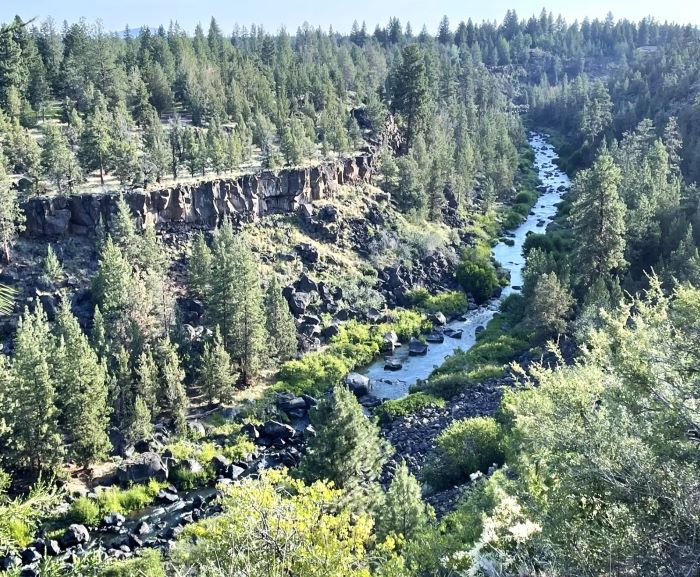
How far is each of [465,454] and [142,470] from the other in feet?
80.5

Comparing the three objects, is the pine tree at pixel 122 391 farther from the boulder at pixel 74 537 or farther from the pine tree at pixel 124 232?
the pine tree at pixel 124 232

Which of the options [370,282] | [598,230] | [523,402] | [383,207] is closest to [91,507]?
[523,402]

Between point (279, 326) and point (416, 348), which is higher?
point (279, 326)

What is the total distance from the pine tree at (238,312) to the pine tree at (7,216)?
70.0ft

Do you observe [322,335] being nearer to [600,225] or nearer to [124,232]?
[124,232]

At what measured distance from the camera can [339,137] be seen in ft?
308

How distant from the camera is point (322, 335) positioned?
6900cm

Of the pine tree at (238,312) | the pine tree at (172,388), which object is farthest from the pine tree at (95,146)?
the pine tree at (172,388)

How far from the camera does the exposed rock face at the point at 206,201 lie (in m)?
67.3

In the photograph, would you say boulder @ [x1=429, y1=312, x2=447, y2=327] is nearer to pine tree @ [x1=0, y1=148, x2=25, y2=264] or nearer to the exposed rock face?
the exposed rock face

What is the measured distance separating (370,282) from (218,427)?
32.1m

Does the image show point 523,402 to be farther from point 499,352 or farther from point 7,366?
point 7,366

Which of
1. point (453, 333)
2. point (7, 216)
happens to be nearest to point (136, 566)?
point (7, 216)

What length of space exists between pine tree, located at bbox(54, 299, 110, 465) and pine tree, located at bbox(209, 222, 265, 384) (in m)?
14.7
